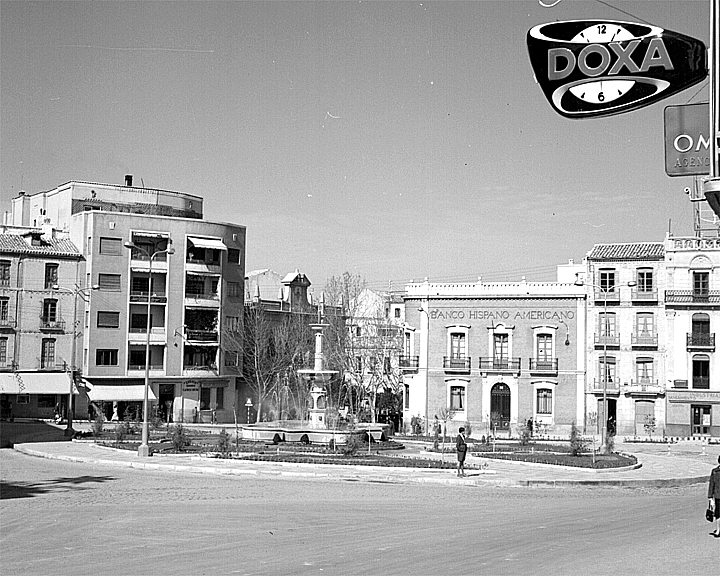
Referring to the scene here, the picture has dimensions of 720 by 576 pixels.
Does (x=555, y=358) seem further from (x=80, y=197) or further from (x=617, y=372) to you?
(x=80, y=197)

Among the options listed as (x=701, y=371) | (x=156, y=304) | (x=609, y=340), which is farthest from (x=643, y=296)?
(x=156, y=304)

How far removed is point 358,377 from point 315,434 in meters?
26.4

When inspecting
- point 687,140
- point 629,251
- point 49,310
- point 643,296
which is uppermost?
point 629,251

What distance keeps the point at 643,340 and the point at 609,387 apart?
3.48m

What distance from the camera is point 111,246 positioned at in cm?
6384

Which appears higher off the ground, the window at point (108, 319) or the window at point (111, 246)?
the window at point (111, 246)

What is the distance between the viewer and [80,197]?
68.5 m

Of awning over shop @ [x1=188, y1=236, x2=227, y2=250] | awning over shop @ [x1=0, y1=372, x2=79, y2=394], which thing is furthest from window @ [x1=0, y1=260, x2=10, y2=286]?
awning over shop @ [x1=188, y1=236, x2=227, y2=250]

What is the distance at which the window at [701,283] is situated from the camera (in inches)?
2250

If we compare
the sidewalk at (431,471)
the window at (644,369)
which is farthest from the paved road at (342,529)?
the window at (644,369)

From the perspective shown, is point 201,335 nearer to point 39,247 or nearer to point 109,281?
point 109,281

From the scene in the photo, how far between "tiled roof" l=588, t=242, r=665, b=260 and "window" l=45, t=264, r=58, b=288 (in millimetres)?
34099

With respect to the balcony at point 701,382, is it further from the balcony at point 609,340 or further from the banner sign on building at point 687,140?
the banner sign on building at point 687,140

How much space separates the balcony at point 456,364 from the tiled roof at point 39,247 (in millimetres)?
24998
